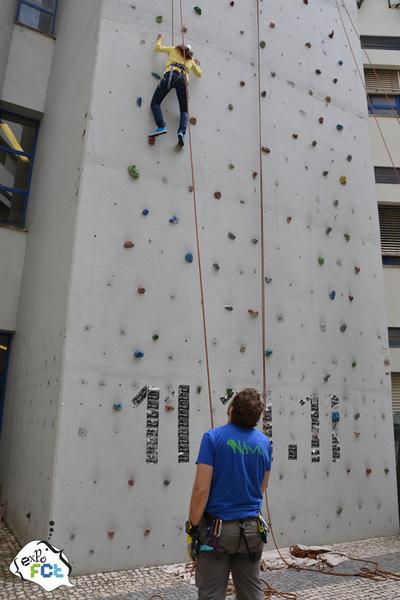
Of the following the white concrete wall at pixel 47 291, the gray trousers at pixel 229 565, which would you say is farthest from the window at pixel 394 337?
the gray trousers at pixel 229 565

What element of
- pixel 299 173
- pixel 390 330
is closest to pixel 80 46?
pixel 299 173

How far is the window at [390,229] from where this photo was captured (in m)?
9.61

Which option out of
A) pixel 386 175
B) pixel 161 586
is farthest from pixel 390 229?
pixel 161 586

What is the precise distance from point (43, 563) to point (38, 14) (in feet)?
24.3

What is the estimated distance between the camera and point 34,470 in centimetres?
459

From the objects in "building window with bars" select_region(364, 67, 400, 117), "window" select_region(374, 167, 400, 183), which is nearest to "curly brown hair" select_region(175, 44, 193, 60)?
"window" select_region(374, 167, 400, 183)

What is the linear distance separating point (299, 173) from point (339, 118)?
1263 mm

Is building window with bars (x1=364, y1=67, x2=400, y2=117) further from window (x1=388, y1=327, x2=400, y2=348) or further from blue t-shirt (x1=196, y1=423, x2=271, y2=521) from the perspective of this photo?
blue t-shirt (x1=196, y1=423, x2=271, y2=521)

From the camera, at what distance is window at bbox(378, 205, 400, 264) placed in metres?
9.61

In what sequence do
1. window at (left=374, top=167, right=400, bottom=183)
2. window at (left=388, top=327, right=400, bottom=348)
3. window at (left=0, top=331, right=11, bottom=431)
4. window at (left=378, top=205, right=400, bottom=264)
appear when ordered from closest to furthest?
window at (left=0, top=331, right=11, bottom=431)
window at (left=388, top=327, right=400, bottom=348)
window at (left=378, top=205, right=400, bottom=264)
window at (left=374, top=167, right=400, bottom=183)

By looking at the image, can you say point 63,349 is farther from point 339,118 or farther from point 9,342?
point 339,118

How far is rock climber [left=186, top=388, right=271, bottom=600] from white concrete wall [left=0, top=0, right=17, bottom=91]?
6.33 meters

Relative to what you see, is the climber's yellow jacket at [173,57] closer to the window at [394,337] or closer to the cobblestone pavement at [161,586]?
the cobblestone pavement at [161,586]

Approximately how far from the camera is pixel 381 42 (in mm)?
10680
